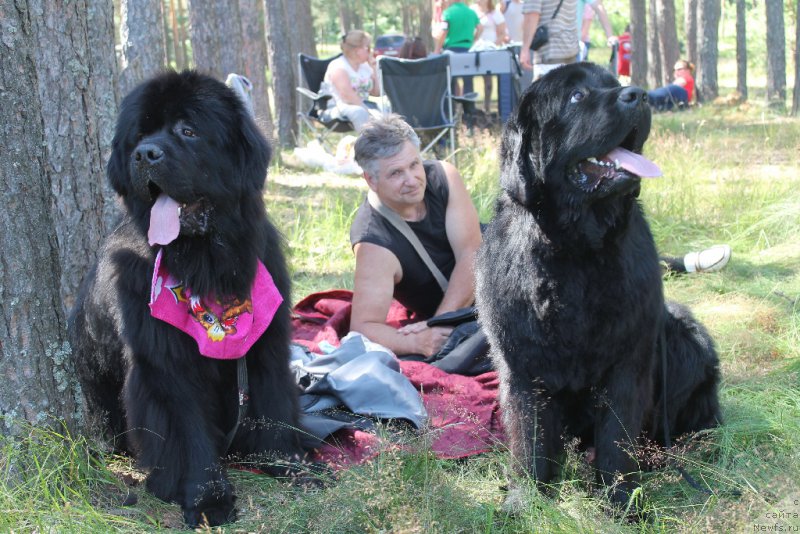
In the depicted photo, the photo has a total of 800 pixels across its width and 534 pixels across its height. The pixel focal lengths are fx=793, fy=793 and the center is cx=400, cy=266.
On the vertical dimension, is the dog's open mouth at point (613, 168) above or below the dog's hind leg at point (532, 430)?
above

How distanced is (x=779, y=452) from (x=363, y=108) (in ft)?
24.9

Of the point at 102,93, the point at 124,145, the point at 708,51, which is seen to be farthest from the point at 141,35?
the point at 708,51

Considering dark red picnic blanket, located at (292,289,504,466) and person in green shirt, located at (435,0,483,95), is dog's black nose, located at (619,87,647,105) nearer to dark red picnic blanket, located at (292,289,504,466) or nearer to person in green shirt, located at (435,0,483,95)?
dark red picnic blanket, located at (292,289,504,466)

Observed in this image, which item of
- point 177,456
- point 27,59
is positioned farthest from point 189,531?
point 27,59

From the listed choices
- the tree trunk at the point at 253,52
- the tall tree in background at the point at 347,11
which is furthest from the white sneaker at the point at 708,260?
the tall tree in background at the point at 347,11

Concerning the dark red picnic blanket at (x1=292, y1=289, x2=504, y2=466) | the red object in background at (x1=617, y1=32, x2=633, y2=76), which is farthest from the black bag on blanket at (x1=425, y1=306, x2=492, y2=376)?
the red object in background at (x1=617, y1=32, x2=633, y2=76)

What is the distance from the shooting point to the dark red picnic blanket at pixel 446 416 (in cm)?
310

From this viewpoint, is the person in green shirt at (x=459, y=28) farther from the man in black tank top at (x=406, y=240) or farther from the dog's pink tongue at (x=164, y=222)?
the dog's pink tongue at (x=164, y=222)

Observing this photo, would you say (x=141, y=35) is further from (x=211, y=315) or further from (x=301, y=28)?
(x=301, y=28)

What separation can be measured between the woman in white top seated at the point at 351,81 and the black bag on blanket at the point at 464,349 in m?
5.97

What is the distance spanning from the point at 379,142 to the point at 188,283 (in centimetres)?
165

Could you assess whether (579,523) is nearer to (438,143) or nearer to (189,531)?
(189,531)

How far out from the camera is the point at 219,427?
293 centimetres

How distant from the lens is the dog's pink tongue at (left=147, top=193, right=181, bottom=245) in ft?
8.43
